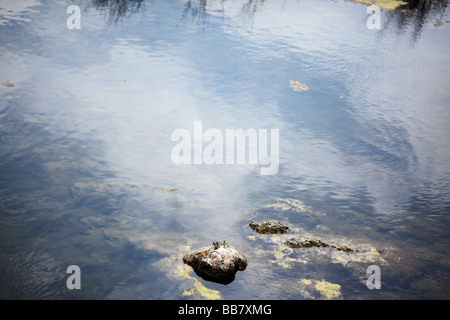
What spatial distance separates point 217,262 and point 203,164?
203cm

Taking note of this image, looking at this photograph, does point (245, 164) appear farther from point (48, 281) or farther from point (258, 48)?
point (258, 48)

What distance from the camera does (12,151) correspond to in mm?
4867

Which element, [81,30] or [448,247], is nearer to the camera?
[448,247]

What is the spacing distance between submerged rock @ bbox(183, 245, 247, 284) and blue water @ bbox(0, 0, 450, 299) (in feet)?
0.31

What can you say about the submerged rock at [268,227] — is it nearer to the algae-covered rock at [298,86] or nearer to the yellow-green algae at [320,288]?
the yellow-green algae at [320,288]

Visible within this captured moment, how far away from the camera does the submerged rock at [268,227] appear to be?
4105 millimetres

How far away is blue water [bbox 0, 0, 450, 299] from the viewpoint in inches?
141

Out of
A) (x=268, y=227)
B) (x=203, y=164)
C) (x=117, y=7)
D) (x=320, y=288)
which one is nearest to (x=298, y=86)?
(x=203, y=164)

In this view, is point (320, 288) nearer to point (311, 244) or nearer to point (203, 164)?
point (311, 244)

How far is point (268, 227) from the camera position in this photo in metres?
4.12

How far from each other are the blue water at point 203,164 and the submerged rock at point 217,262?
0.09 m

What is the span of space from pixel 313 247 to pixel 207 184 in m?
1.72
